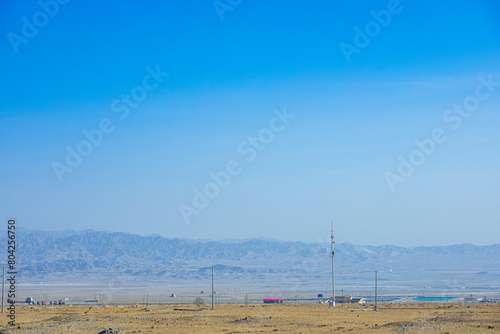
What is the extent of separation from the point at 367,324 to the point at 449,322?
226 inches

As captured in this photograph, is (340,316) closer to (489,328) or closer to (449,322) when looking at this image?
(449,322)

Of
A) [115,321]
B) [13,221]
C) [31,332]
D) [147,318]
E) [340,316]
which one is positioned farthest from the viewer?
[340,316]

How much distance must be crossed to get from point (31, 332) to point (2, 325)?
26.3 ft

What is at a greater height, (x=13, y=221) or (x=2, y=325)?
(x=13, y=221)

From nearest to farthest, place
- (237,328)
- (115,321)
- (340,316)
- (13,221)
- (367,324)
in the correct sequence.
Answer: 1. (13,221)
2. (237,328)
3. (367,324)
4. (115,321)
5. (340,316)

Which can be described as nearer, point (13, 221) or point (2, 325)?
point (13, 221)

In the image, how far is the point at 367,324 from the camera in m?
44.1

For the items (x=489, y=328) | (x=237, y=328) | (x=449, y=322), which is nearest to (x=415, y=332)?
(x=489, y=328)

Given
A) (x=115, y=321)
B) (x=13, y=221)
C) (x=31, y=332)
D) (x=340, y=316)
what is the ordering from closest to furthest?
(x=13, y=221) < (x=31, y=332) < (x=115, y=321) < (x=340, y=316)

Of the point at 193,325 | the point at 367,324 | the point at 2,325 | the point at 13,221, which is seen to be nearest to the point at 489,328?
the point at 367,324

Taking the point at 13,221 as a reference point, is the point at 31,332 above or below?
below

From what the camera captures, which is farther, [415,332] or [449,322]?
[449,322]

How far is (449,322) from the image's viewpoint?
4356cm

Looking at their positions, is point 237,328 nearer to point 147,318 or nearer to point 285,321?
point 285,321
